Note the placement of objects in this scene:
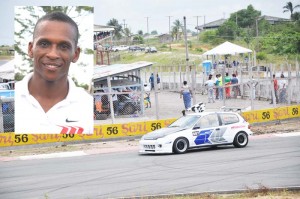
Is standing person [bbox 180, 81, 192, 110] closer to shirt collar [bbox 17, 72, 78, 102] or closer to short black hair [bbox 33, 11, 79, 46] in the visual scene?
shirt collar [bbox 17, 72, 78, 102]

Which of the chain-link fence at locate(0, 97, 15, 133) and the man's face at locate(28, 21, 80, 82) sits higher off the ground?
the man's face at locate(28, 21, 80, 82)

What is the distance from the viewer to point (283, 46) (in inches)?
1459

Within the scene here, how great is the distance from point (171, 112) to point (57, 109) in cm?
1926

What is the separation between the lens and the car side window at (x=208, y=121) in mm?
23567

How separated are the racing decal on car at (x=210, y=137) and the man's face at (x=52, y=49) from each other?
11.1 metres

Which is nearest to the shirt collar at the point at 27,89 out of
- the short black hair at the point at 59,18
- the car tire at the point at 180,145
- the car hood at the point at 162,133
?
the short black hair at the point at 59,18

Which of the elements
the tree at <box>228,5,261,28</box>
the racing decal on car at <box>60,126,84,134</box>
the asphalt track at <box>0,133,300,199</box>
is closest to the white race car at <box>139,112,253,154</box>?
the asphalt track at <box>0,133,300,199</box>

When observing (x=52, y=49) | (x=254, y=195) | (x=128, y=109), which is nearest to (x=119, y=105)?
(x=128, y=109)

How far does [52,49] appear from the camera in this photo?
12227 millimetres

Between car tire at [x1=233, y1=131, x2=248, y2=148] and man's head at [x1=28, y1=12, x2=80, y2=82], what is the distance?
1212cm

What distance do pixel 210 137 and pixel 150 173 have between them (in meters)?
5.38

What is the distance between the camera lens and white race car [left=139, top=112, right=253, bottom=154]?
22.7 m

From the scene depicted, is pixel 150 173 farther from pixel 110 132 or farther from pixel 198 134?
pixel 110 132

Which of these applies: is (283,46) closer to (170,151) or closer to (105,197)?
(170,151)
